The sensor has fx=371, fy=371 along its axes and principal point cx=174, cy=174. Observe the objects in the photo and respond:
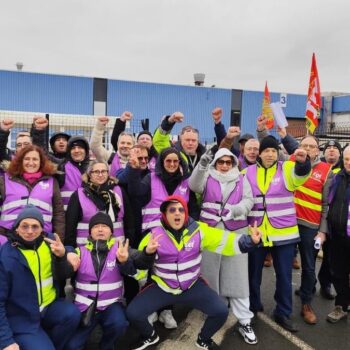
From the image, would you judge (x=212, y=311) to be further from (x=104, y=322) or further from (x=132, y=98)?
(x=132, y=98)

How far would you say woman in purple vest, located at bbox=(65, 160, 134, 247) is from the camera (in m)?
3.63

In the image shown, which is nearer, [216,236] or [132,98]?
[216,236]

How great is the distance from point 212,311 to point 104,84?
26.0 meters

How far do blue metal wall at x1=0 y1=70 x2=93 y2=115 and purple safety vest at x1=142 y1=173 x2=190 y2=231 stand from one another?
2415cm

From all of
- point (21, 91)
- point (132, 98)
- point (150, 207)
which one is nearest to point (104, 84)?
point (132, 98)

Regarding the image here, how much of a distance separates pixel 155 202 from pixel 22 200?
51.2 inches

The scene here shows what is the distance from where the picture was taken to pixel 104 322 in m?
3.32

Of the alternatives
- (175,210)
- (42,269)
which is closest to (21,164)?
(42,269)

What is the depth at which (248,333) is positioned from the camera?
379 cm

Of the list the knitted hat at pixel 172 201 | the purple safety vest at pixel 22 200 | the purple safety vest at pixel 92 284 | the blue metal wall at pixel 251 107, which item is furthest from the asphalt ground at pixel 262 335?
the blue metal wall at pixel 251 107

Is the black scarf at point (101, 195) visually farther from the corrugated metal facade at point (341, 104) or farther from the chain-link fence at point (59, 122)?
the corrugated metal facade at point (341, 104)

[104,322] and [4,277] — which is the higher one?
[4,277]

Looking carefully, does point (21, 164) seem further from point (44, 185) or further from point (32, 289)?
point (32, 289)

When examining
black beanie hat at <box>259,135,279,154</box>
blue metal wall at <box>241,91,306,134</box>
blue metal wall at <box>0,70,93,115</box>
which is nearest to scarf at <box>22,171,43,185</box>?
black beanie hat at <box>259,135,279,154</box>
